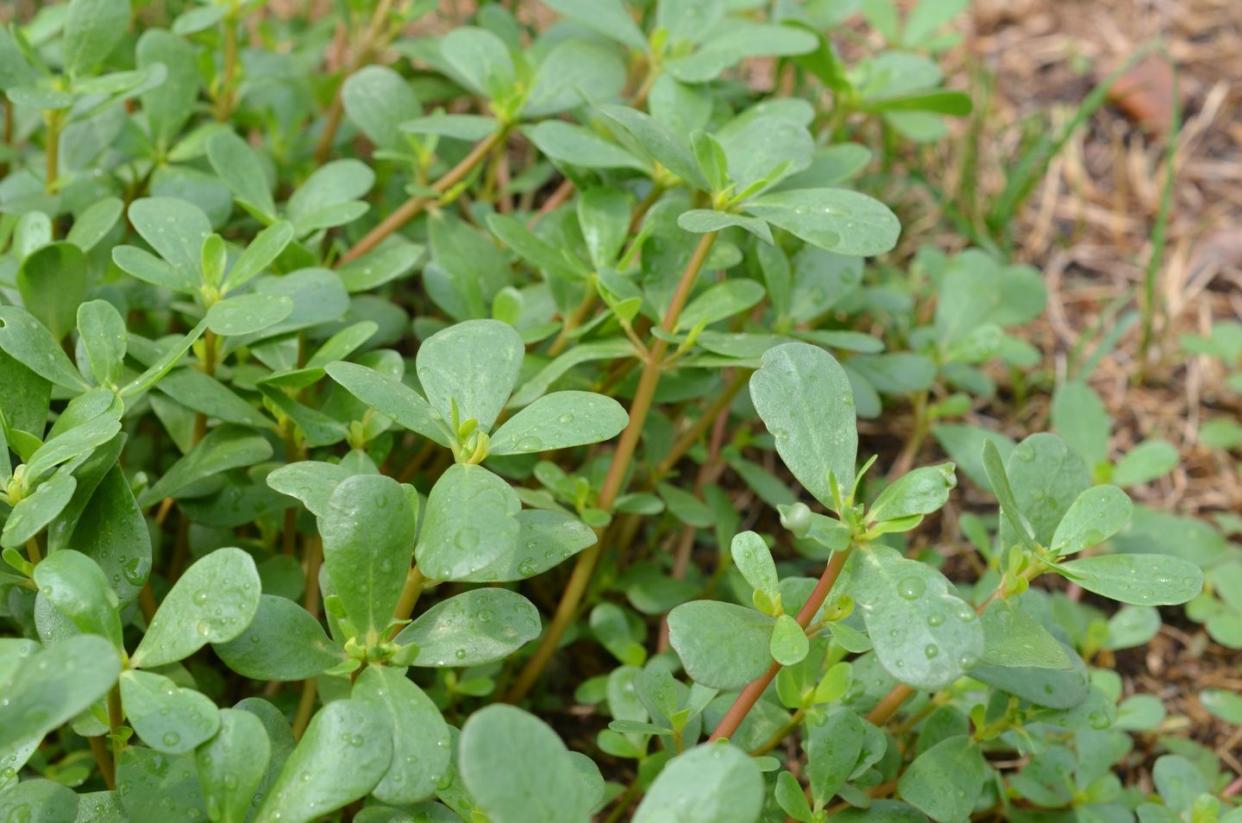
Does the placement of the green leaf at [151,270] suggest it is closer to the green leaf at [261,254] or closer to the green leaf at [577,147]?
the green leaf at [261,254]

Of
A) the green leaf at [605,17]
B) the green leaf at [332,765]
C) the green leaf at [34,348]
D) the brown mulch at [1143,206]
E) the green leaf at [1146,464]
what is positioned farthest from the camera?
the brown mulch at [1143,206]

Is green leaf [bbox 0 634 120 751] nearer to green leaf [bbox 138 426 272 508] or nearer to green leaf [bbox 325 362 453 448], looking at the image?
green leaf [bbox 325 362 453 448]

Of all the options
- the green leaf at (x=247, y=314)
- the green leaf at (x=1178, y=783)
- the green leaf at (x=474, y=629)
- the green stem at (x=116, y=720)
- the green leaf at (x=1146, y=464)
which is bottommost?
the green leaf at (x=1178, y=783)

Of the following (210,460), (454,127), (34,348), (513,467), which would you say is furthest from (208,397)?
(454,127)

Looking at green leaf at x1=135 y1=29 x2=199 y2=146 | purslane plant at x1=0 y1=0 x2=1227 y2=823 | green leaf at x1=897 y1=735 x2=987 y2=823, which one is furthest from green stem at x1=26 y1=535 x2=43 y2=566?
green leaf at x1=897 y1=735 x2=987 y2=823

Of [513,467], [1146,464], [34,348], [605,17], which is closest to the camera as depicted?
[34,348]

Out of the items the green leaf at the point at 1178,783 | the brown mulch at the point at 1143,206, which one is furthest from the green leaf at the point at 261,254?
the brown mulch at the point at 1143,206

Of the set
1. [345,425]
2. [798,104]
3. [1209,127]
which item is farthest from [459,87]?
[1209,127]

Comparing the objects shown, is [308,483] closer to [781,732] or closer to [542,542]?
[542,542]
